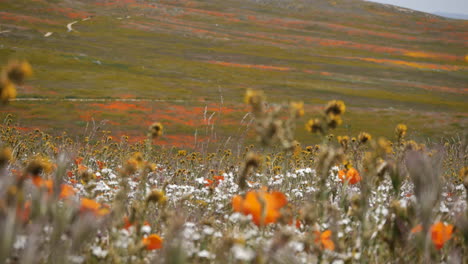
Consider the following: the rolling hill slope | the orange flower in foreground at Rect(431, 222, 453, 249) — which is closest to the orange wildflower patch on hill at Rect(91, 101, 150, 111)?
the rolling hill slope

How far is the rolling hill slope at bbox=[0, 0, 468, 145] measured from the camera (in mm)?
26844

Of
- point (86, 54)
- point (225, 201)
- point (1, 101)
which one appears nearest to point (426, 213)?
point (1, 101)

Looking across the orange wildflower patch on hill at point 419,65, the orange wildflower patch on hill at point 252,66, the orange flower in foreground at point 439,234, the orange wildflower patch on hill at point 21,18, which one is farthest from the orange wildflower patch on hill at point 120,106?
the orange wildflower patch on hill at point 419,65

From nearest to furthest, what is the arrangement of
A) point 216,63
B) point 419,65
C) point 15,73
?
point 15,73, point 216,63, point 419,65

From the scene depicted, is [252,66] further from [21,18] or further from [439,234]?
[439,234]

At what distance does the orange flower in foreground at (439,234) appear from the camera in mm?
1805

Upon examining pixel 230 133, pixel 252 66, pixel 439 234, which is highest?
pixel 439 234

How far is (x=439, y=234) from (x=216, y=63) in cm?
5366

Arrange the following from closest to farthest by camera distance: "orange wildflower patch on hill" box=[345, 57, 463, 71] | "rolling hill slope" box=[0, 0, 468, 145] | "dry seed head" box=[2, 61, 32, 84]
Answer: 1. "dry seed head" box=[2, 61, 32, 84]
2. "rolling hill slope" box=[0, 0, 468, 145]
3. "orange wildflower patch on hill" box=[345, 57, 463, 71]

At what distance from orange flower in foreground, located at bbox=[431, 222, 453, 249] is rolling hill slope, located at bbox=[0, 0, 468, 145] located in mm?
681

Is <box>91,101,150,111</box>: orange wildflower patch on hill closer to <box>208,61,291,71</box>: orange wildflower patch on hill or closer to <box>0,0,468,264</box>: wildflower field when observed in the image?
<box>0,0,468,264</box>: wildflower field

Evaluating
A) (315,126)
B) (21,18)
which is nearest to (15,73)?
(315,126)

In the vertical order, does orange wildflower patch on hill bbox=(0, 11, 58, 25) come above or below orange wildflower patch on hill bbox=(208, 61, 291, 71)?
above

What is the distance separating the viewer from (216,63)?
179 feet
